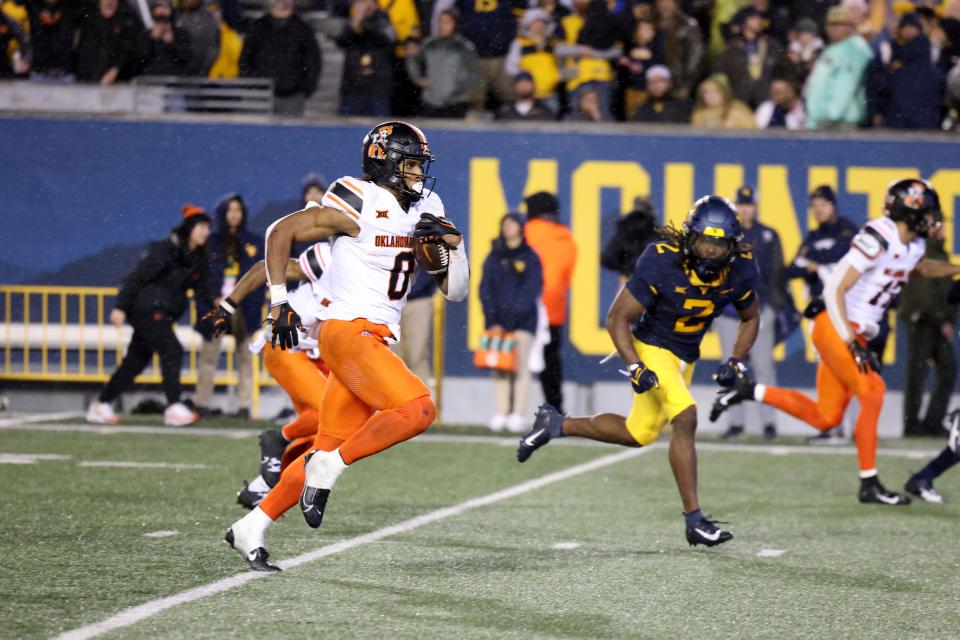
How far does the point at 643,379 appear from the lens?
7910mm

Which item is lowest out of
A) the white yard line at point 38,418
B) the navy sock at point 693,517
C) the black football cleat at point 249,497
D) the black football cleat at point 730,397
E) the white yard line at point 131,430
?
the white yard line at point 38,418

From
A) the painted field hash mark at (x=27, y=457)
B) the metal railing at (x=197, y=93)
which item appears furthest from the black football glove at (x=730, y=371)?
the metal railing at (x=197, y=93)

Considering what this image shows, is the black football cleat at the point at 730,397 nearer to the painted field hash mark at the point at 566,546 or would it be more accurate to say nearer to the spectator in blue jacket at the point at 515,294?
the painted field hash mark at the point at 566,546

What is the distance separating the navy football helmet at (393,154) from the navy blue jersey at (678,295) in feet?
4.96

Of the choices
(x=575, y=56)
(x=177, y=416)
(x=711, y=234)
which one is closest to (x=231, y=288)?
(x=177, y=416)

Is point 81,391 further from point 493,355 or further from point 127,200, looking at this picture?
point 493,355

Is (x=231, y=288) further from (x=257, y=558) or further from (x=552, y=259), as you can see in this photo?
(x=257, y=558)

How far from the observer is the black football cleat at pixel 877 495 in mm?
9859

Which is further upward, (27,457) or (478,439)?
(27,457)

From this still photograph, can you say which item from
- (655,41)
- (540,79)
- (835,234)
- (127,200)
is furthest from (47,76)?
(835,234)

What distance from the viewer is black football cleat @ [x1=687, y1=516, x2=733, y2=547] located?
7711mm

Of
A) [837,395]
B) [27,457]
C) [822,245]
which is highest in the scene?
[822,245]

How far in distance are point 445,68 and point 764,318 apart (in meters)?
3.90

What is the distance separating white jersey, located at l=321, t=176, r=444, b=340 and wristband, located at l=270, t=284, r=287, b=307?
0.95ft
